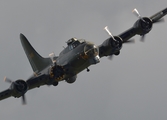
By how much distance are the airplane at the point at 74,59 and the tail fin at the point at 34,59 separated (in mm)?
5721

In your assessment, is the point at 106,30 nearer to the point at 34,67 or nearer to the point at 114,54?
the point at 114,54

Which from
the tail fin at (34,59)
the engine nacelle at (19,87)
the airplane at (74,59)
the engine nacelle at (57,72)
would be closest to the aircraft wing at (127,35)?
the airplane at (74,59)

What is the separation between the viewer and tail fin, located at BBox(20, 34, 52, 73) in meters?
85.6

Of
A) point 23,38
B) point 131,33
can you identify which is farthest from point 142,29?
point 23,38

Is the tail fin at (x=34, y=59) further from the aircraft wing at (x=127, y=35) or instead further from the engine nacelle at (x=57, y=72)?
the aircraft wing at (x=127, y=35)

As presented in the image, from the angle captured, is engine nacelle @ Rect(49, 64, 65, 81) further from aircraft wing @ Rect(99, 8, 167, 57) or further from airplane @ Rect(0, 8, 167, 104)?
aircraft wing @ Rect(99, 8, 167, 57)

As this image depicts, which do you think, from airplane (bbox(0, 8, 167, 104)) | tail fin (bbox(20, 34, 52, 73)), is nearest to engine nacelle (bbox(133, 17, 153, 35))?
airplane (bbox(0, 8, 167, 104))

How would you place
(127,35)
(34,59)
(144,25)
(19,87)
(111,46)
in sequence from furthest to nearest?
1. (34,59)
2. (127,35)
3. (144,25)
4. (111,46)
5. (19,87)

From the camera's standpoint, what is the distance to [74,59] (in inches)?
2911

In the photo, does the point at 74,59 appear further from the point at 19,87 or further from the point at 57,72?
the point at 19,87

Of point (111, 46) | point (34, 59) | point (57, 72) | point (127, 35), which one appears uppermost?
point (34, 59)

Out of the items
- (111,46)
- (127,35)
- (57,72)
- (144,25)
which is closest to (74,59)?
(57,72)

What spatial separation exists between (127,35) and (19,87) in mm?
18106

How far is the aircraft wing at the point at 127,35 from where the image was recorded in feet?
255
